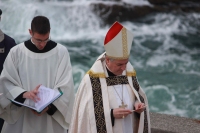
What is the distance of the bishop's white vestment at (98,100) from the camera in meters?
3.66

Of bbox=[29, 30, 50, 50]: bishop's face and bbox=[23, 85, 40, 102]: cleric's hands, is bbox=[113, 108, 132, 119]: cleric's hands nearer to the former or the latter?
bbox=[23, 85, 40, 102]: cleric's hands

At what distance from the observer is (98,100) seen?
3672 millimetres

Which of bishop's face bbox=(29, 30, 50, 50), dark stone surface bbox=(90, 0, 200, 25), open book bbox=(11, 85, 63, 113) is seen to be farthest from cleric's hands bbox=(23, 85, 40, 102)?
dark stone surface bbox=(90, 0, 200, 25)

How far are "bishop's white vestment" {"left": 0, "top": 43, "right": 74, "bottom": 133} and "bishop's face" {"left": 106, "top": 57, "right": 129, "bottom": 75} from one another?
2.13 feet

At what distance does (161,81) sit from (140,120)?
620cm

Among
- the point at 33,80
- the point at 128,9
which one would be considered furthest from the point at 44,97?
the point at 128,9

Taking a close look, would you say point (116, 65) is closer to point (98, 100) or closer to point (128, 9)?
point (98, 100)

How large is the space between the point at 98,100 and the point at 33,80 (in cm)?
83

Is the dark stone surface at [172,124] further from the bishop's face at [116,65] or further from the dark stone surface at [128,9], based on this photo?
the dark stone surface at [128,9]

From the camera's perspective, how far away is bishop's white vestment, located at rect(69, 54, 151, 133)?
3.66 metres

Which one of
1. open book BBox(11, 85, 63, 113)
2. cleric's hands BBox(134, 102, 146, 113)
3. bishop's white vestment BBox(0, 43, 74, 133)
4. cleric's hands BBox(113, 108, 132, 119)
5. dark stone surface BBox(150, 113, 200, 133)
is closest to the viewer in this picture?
cleric's hands BBox(113, 108, 132, 119)

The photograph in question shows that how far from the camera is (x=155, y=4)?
12.7 meters

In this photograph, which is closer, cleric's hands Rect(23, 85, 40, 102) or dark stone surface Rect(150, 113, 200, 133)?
cleric's hands Rect(23, 85, 40, 102)

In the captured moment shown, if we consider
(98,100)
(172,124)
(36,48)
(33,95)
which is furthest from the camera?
(172,124)
